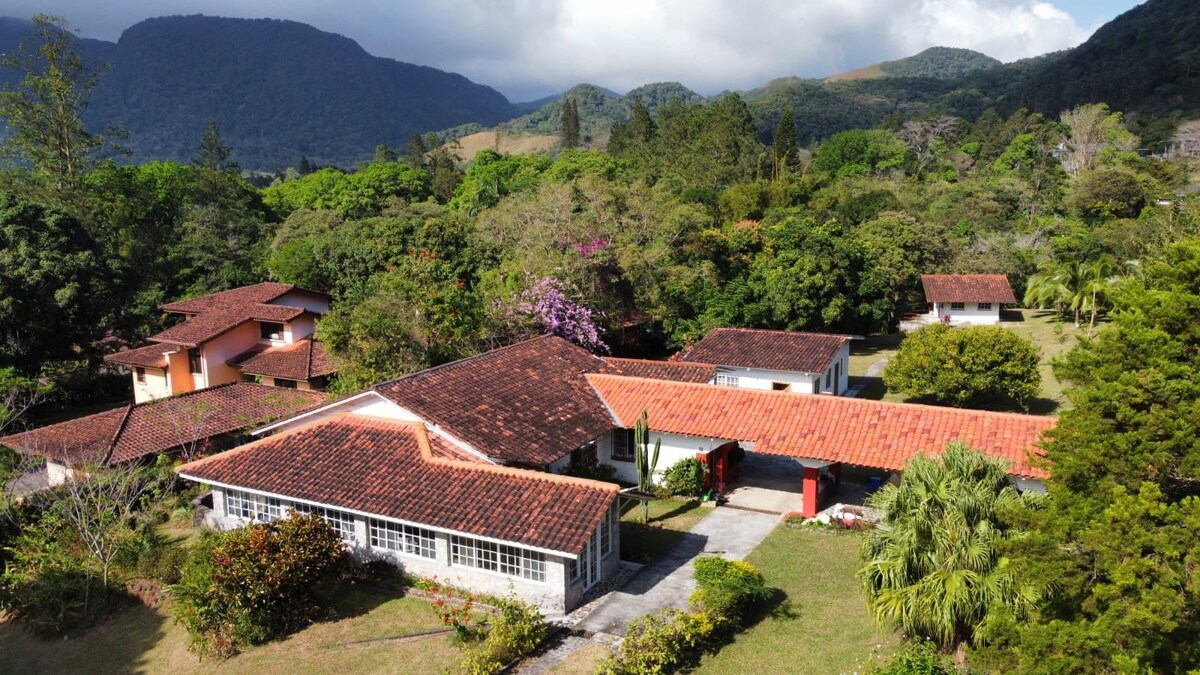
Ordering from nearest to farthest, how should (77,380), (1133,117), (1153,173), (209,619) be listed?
(209,619) < (77,380) < (1153,173) < (1133,117)

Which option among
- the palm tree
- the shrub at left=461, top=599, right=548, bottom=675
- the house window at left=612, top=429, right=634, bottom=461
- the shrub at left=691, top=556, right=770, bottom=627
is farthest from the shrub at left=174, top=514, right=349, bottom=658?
the palm tree

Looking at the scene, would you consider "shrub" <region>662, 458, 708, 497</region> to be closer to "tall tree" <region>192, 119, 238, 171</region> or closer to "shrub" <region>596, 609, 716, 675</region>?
"shrub" <region>596, 609, 716, 675</region>

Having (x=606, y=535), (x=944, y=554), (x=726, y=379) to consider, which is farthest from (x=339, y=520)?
(x=726, y=379)

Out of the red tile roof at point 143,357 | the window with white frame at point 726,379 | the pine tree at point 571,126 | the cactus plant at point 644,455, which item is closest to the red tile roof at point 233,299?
the red tile roof at point 143,357

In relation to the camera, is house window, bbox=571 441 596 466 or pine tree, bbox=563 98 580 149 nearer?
house window, bbox=571 441 596 466

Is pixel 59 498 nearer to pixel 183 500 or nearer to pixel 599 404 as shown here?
pixel 183 500

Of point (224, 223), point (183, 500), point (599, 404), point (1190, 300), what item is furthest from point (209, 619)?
point (224, 223)

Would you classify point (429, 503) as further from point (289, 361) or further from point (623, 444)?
point (289, 361)
